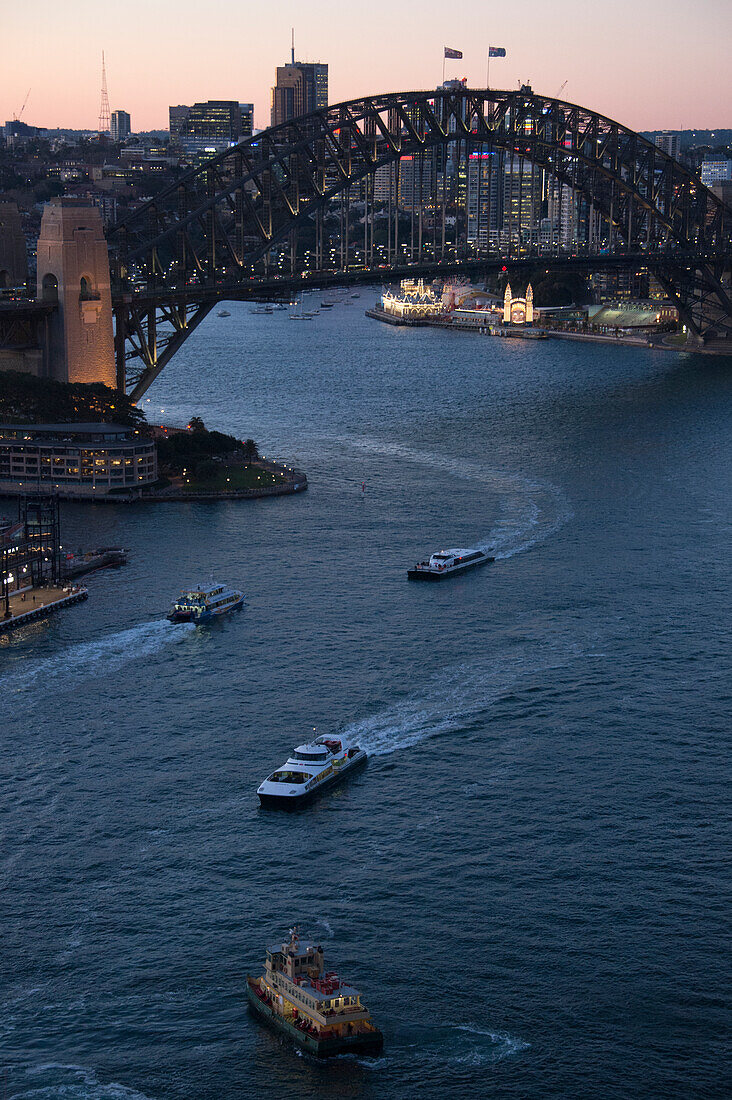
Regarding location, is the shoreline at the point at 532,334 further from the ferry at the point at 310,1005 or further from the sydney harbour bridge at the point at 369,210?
the ferry at the point at 310,1005

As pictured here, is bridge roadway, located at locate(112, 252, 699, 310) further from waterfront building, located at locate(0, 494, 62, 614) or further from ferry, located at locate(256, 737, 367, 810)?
ferry, located at locate(256, 737, 367, 810)

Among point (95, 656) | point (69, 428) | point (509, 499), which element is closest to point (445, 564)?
point (509, 499)

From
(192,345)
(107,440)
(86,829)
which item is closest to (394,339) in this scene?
(192,345)

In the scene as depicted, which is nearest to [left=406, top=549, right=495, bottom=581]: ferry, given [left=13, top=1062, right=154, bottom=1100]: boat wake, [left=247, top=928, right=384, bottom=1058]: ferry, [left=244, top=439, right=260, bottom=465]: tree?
[left=244, top=439, right=260, bottom=465]: tree

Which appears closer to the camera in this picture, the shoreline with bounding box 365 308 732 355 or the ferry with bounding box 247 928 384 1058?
the ferry with bounding box 247 928 384 1058

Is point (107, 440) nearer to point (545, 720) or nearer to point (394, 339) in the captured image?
point (545, 720)
